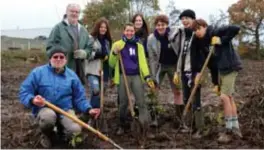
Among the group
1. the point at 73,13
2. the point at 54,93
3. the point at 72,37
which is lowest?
the point at 54,93

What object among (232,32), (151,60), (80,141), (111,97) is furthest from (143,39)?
(111,97)

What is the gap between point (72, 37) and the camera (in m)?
6.53

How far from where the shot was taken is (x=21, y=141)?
636 cm

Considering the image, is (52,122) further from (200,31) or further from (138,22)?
(200,31)

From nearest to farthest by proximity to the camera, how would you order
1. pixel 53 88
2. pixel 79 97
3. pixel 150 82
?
pixel 53 88 < pixel 79 97 < pixel 150 82

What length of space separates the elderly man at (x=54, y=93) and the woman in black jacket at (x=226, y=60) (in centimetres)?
178

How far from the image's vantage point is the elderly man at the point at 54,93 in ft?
18.8

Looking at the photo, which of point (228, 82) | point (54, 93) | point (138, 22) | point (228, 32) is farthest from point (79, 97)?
point (228, 32)

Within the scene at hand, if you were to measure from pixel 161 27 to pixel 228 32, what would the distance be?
122cm

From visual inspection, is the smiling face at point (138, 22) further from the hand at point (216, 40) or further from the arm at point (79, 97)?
the arm at point (79, 97)

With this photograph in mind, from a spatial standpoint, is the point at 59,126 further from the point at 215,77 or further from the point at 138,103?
the point at 215,77

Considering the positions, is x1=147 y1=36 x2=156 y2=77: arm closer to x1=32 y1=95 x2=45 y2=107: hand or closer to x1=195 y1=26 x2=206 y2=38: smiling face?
x1=195 y1=26 x2=206 y2=38: smiling face

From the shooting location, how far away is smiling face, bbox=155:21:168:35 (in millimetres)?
7039

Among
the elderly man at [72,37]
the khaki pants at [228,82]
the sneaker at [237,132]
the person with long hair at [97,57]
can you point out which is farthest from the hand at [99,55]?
the sneaker at [237,132]
